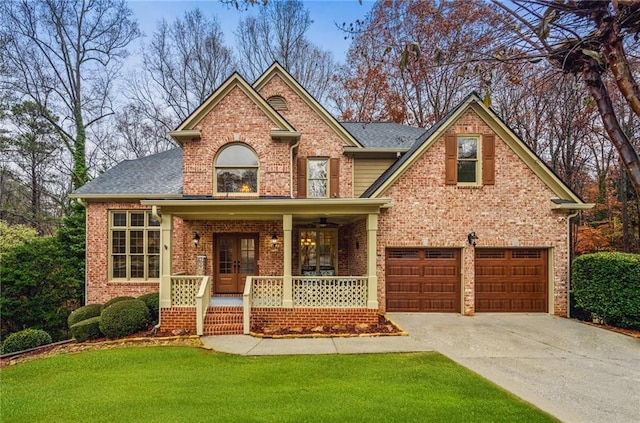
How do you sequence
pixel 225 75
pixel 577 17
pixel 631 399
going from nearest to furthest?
pixel 577 17, pixel 631 399, pixel 225 75

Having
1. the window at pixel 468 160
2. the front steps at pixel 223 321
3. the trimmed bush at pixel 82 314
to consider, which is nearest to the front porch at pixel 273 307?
the front steps at pixel 223 321

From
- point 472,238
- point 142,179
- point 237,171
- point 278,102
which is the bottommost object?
point 472,238

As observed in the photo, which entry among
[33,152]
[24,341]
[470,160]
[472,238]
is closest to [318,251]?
[472,238]

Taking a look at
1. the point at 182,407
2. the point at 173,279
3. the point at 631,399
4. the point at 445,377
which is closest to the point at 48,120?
the point at 173,279

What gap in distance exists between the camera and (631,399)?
17.0ft

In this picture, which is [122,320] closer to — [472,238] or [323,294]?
[323,294]

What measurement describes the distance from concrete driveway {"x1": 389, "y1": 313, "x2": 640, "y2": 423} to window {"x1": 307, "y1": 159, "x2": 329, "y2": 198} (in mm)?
5370

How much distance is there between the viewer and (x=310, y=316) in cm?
958

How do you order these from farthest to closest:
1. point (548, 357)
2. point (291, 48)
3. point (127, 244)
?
point (291, 48) → point (127, 244) → point (548, 357)

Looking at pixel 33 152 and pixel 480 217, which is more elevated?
pixel 33 152

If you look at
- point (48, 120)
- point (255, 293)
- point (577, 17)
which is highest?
point (48, 120)

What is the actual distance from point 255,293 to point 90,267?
6914 millimetres

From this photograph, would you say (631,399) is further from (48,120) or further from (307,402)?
(48,120)

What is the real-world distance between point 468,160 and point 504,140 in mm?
1278
